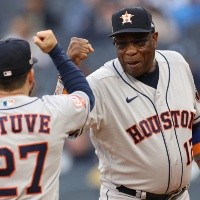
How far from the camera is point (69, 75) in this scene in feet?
13.5

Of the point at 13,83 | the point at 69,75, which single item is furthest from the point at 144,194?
the point at 13,83

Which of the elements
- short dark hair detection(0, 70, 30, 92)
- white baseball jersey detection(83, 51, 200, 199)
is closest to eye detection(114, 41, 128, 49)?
white baseball jersey detection(83, 51, 200, 199)

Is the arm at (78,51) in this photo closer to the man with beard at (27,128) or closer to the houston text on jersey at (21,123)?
the man with beard at (27,128)

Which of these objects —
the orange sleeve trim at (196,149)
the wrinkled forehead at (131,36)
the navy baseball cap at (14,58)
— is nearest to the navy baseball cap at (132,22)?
the wrinkled forehead at (131,36)

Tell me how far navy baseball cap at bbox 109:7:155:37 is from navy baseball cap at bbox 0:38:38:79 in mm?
973

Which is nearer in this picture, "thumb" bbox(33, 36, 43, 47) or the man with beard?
the man with beard

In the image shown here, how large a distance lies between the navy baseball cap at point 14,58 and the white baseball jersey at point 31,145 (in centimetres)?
13

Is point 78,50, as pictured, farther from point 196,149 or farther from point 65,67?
point 196,149

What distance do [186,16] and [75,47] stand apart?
511 centimetres

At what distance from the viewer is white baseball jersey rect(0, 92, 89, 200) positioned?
12.3 feet

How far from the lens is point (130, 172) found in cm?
485

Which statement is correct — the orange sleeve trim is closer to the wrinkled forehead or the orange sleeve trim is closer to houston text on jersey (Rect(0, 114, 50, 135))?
the wrinkled forehead

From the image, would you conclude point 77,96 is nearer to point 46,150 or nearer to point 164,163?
point 46,150

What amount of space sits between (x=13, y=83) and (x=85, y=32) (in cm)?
538
